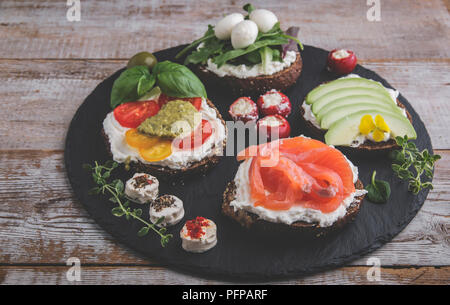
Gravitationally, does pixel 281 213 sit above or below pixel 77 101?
below

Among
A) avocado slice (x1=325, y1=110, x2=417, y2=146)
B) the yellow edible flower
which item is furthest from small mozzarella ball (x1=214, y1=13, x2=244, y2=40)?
the yellow edible flower

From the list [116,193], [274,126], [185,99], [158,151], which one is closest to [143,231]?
[116,193]

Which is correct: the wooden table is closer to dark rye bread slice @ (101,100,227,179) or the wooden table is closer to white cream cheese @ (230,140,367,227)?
white cream cheese @ (230,140,367,227)

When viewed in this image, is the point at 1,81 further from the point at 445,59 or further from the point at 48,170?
the point at 445,59

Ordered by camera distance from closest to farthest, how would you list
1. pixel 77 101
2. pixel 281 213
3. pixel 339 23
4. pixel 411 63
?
pixel 281 213 < pixel 77 101 < pixel 411 63 < pixel 339 23

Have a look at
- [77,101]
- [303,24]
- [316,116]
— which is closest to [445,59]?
[303,24]

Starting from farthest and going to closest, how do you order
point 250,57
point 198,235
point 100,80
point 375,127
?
point 100,80
point 250,57
point 375,127
point 198,235

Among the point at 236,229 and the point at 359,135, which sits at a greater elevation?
the point at 359,135

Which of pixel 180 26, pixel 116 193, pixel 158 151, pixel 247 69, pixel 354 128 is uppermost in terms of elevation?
pixel 180 26

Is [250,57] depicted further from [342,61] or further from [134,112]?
[134,112]
